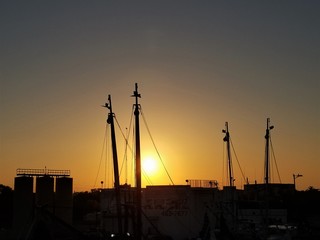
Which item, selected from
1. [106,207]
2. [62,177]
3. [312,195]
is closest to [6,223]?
[62,177]

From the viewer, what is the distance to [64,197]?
86.8 metres

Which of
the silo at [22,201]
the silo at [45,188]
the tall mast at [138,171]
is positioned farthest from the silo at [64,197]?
the tall mast at [138,171]

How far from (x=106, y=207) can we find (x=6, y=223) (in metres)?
33.7

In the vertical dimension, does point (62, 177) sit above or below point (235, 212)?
above

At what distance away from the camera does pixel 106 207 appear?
77812 mm

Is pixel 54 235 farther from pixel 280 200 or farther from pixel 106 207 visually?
pixel 280 200

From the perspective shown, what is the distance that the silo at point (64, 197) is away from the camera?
85.8m

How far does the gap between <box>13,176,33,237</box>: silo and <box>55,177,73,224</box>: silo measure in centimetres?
455

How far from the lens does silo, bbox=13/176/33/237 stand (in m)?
81.8

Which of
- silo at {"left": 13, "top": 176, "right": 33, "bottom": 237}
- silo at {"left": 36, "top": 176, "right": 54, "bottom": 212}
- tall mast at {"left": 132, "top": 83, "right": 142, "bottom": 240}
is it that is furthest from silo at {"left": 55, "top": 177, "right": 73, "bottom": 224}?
tall mast at {"left": 132, "top": 83, "right": 142, "bottom": 240}

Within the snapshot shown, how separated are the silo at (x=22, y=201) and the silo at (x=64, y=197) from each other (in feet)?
14.9

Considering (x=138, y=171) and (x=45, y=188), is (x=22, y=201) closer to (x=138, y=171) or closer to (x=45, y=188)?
(x=45, y=188)

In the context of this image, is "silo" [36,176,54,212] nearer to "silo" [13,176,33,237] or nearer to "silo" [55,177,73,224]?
"silo" [55,177,73,224]

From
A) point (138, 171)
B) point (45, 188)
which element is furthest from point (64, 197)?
point (138, 171)
